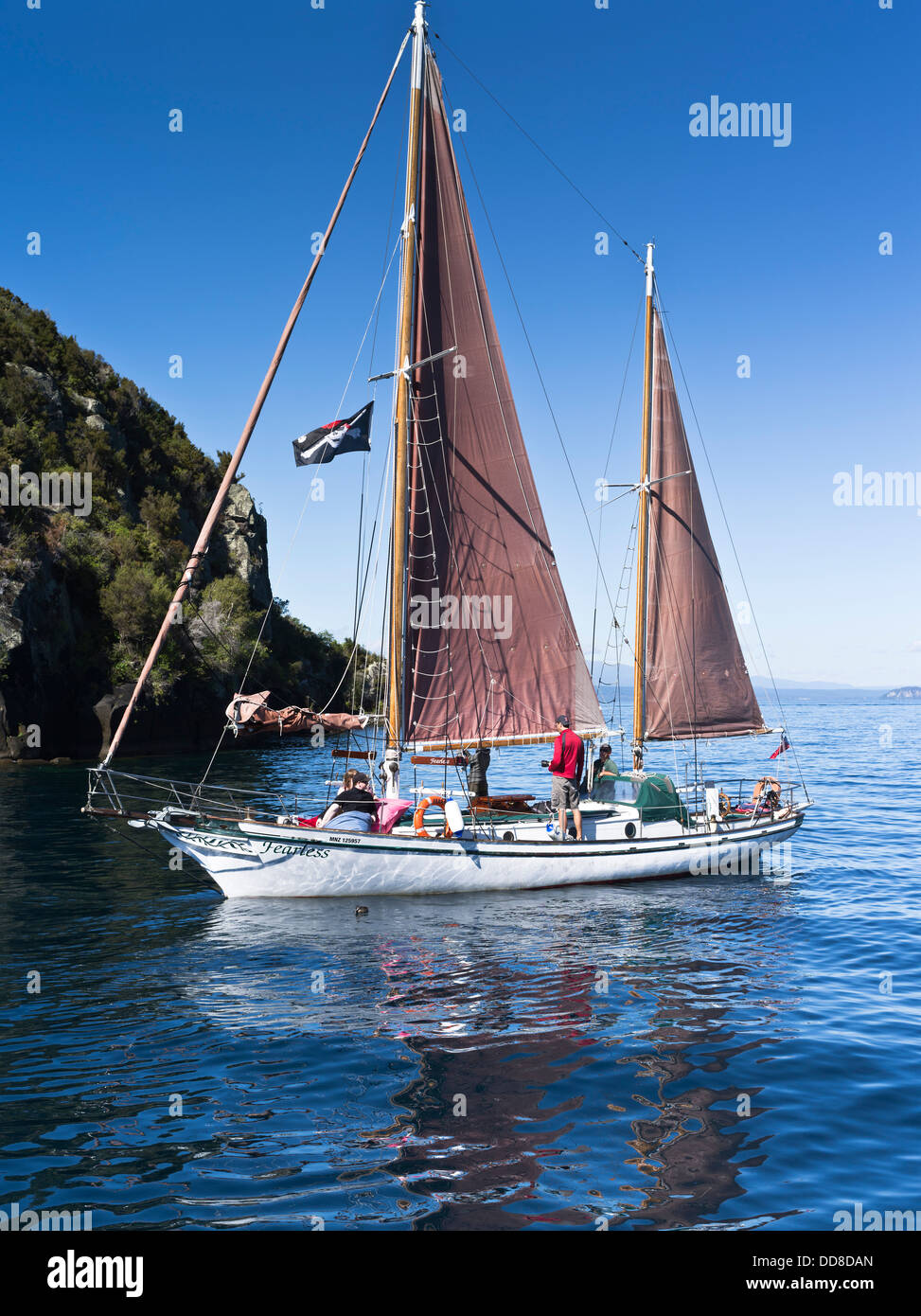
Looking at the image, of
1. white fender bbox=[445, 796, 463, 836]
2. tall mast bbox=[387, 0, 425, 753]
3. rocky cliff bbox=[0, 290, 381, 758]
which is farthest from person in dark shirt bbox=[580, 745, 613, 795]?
rocky cliff bbox=[0, 290, 381, 758]

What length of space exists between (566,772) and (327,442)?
923 cm

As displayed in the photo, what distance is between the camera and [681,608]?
87.6 feet

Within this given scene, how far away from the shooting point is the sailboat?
59.9 feet

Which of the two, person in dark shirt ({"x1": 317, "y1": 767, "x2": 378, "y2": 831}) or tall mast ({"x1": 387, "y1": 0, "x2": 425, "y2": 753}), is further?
tall mast ({"x1": 387, "y1": 0, "x2": 425, "y2": 753})

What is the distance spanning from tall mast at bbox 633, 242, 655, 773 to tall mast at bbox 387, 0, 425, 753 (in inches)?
337

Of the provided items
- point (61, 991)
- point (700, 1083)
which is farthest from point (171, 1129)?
point (700, 1083)

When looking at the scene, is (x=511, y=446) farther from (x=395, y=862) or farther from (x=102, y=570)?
(x=102, y=570)

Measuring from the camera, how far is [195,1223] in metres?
7.05
